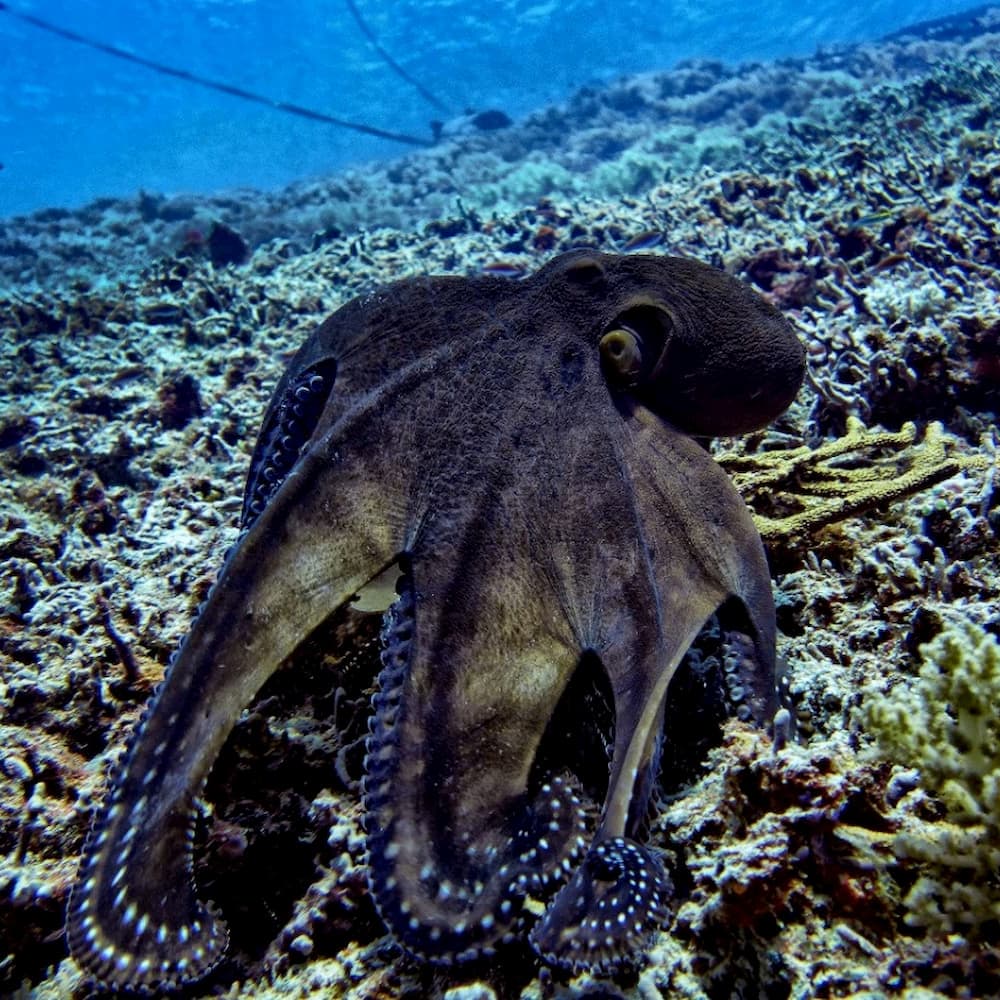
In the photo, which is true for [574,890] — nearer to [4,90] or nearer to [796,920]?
[796,920]

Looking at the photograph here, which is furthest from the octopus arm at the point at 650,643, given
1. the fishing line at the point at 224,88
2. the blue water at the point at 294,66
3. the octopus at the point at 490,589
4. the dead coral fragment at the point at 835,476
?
the blue water at the point at 294,66

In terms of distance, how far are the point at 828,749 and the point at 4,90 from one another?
388ft

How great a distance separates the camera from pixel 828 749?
2059mm

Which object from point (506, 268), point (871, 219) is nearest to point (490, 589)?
point (506, 268)

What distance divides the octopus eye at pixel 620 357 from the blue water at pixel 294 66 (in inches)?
2365

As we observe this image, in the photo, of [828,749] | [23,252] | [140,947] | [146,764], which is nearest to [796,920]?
[828,749]

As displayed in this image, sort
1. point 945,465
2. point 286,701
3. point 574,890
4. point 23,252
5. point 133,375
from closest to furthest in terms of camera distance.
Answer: point 574,890 → point 286,701 → point 945,465 → point 133,375 → point 23,252

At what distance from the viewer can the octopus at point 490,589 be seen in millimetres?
1830

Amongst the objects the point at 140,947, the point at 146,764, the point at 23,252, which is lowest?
the point at 140,947

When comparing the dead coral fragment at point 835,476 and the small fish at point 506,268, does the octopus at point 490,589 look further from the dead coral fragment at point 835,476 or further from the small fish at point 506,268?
the small fish at point 506,268

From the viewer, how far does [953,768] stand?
5.79 feet

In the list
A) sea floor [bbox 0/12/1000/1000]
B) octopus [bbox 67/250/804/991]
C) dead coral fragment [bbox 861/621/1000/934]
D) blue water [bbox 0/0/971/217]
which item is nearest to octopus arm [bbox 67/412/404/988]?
octopus [bbox 67/250/804/991]

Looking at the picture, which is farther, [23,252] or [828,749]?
[23,252]

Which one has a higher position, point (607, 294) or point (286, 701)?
point (607, 294)
